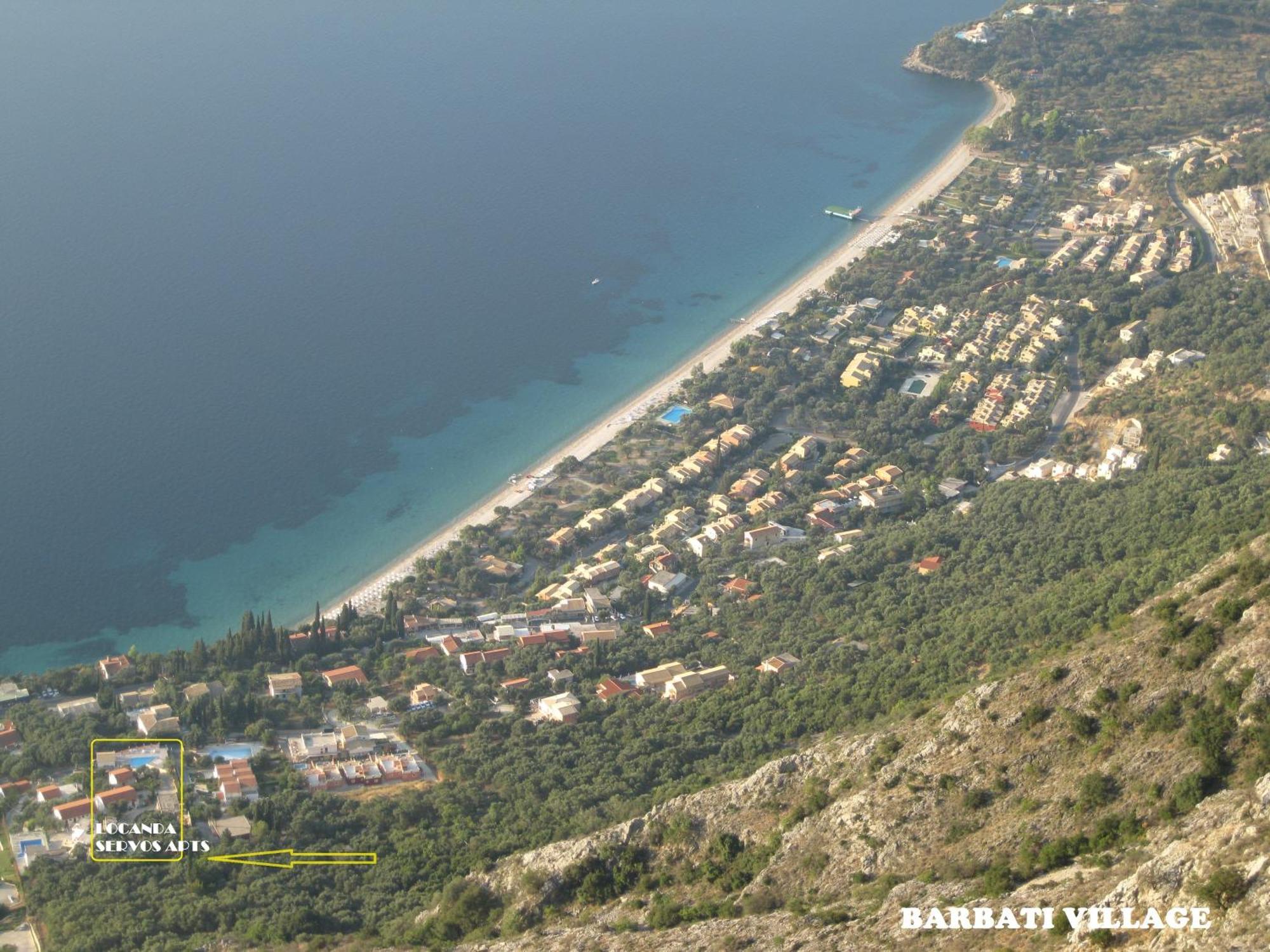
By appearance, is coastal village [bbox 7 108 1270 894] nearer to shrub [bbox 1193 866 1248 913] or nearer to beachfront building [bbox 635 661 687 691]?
beachfront building [bbox 635 661 687 691]

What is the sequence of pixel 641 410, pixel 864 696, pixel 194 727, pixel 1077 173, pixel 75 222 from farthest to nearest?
1. pixel 1077 173
2. pixel 75 222
3. pixel 641 410
4. pixel 194 727
5. pixel 864 696

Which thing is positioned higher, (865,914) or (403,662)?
(865,914)

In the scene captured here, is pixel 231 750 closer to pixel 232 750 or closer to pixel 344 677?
pixel 232 750

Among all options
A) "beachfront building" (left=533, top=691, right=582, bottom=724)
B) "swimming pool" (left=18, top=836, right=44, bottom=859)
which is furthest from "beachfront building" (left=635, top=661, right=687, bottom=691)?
"swimming pool" (left=18, top=836, right=44, bottom=859)

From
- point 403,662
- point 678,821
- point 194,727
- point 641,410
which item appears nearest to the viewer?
point 678,821

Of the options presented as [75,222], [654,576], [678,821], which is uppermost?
[75,222]

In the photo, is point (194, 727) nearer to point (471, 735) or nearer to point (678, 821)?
point (471, 735)

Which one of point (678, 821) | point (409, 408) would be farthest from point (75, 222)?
point (678, 821)
